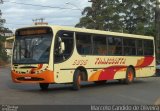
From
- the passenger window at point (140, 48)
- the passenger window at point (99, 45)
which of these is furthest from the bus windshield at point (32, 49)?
the passenger window at point (140, 48)

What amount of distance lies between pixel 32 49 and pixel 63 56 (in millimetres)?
1361

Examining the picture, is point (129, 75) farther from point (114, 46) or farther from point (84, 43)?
point (84, 43)

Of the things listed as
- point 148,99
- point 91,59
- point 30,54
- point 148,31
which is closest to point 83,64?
point 91,59

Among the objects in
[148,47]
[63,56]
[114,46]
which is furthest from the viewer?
[148,47]

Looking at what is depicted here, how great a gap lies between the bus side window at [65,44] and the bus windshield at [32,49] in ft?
1.22

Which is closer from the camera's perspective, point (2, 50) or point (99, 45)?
point (99, 45)

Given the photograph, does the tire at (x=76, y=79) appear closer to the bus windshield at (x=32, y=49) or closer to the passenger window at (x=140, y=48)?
the bus windshield at (x=32, y=49)

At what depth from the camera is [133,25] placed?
74.8m

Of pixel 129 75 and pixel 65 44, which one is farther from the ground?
pixel 65 44

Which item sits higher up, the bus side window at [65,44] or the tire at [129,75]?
the bus side window at [65,44]

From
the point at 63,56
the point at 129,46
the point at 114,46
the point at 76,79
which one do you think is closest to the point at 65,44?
the point at 63,56

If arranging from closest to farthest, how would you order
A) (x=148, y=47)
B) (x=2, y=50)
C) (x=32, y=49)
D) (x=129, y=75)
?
1. (x=32, y=49)
2. (x=129, y=75)
3. (x=148, y=47)
4. (x=2, y=50)

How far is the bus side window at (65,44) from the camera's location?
20.5 meters

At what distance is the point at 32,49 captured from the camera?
811 inches
